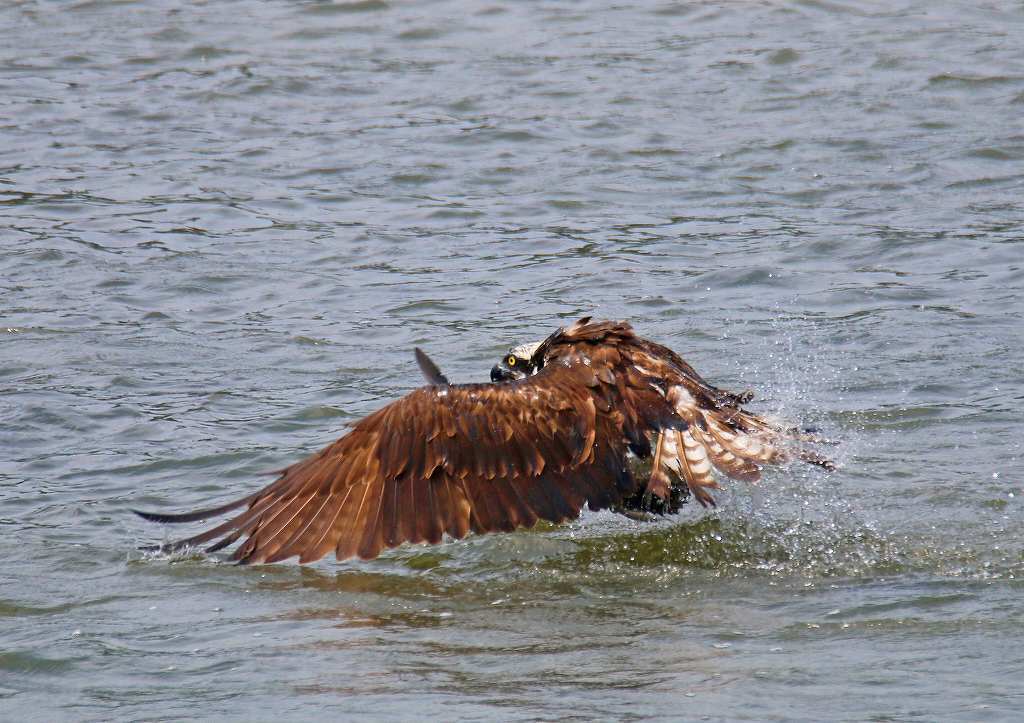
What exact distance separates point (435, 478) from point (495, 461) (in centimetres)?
23

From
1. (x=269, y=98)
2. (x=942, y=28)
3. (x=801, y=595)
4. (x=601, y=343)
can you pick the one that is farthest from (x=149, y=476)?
(x=942, y=28)

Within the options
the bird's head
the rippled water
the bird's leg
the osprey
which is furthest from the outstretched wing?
the bird's head

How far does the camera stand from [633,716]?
450 cm

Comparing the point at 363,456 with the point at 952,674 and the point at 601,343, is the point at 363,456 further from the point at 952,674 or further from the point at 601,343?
the point at 952,674

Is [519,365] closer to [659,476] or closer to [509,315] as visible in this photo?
[659,476]

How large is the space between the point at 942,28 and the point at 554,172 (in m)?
5.05

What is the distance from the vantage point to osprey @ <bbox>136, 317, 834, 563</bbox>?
18.8 feet

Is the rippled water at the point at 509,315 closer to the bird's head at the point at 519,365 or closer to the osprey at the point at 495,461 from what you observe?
the osprey at the point at 495,461

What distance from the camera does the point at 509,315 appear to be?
8.88 meters

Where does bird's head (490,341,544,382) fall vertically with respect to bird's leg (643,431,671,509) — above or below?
above

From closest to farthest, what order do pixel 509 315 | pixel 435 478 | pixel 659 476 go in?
pixel 435 478
pixel 659 476
pixel 509 315

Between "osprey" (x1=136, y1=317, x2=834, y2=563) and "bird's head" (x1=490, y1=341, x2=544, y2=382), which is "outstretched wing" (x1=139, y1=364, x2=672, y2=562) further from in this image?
"bird's head" (x1=490, y1=341, x2=544, y2=382)

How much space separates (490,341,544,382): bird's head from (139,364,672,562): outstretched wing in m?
0.62

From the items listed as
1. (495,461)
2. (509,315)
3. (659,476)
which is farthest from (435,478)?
(509,315)
